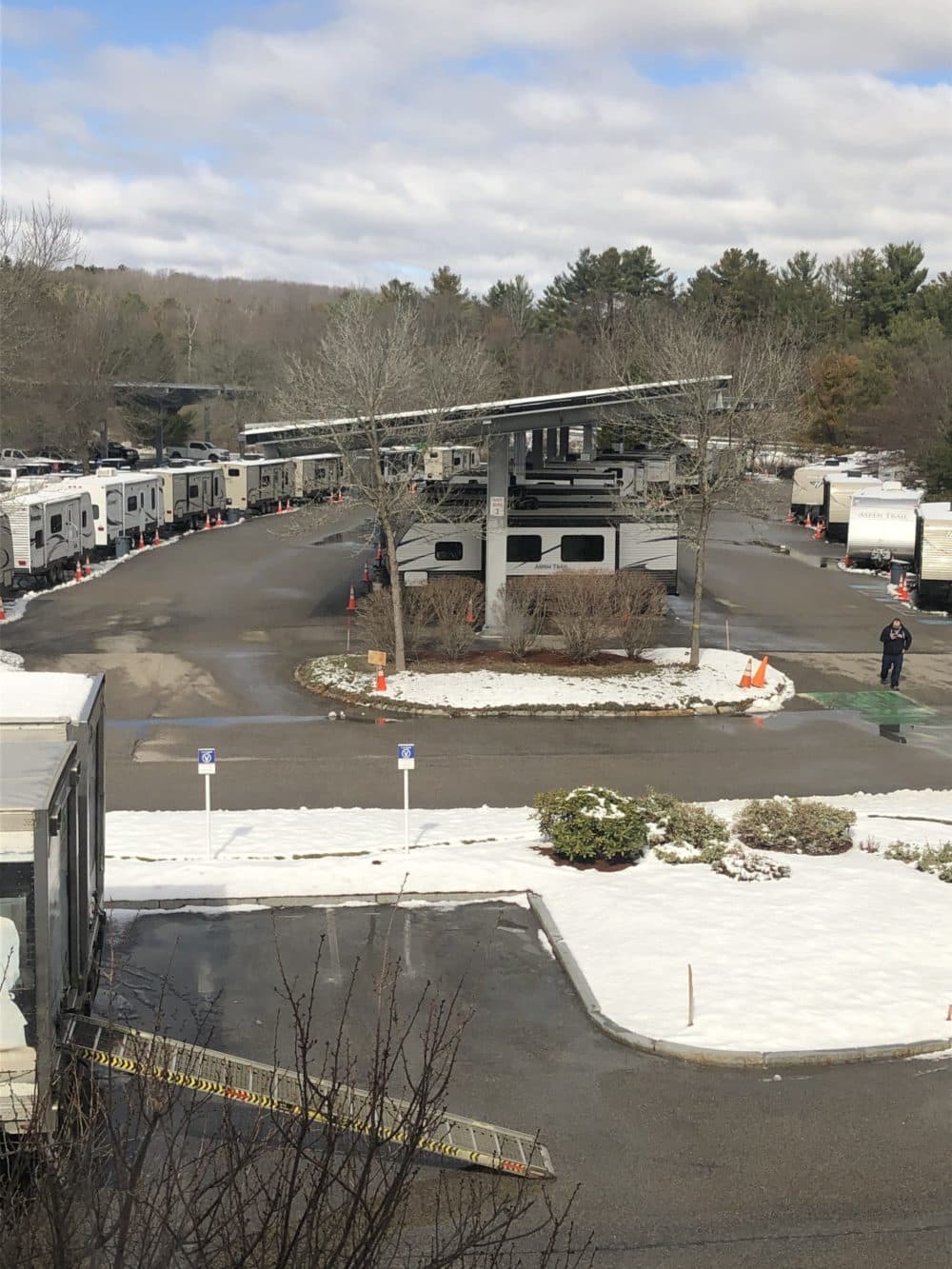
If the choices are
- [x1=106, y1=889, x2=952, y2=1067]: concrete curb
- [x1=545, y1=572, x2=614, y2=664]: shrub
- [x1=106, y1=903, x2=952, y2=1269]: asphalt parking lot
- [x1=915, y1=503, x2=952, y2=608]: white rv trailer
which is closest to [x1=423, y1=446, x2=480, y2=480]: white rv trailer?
[x1=545, y1=572, x2=614, y2=664]: shrub

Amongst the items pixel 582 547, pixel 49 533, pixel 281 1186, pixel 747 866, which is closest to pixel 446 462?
pixel 49 533

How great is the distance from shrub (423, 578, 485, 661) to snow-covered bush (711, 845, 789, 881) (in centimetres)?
1152

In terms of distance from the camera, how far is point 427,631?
2628 cm

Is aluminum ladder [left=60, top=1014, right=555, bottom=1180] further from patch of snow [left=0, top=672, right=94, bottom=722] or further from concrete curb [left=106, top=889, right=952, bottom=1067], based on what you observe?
patch of snow [left=0, top=672, right=94, bottom=722]

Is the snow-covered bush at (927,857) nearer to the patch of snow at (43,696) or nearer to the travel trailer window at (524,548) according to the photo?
the patch of snow at (43,696)

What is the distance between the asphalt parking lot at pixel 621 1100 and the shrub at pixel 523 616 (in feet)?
41.8

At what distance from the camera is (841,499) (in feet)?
155

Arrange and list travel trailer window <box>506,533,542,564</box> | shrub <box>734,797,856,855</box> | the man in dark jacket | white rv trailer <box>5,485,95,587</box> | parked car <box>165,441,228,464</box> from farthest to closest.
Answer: parked car <box>165,441,228,464</box>
white rv trailer <box>5,485,95,587</box>
travel trailer window <box>506,533,542,564</box>
the man in dark jacket
shrub <box>734,797,856,855</box>

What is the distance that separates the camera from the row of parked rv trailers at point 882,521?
3297 centimetres

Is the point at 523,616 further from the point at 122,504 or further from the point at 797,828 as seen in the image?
the point at 122,504

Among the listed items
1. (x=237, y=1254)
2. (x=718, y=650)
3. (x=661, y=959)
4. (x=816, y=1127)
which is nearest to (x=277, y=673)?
(x=718, y=650)

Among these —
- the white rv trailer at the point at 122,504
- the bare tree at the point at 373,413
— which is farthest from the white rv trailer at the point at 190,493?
the bare tree at the point at 373,413

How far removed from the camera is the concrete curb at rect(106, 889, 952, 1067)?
968cm

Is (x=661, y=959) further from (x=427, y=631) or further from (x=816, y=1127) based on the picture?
(x=427, y=631)
